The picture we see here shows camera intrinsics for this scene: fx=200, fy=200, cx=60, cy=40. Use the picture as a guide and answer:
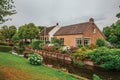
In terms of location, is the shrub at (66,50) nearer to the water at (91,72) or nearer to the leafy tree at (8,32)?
the water at (91,72)

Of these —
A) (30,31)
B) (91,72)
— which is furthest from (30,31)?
(91,72)

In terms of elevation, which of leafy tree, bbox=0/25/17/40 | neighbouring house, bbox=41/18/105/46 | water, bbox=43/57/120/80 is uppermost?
leafy tree, bbox=0/25/17/40

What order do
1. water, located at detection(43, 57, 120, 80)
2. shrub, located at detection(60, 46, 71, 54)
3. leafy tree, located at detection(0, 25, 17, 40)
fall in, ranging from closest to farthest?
water, located at detection(43, 57, 120, 80) → shrub, located at detection(60, 46, 71, 54) → leafy tree, located at detection(0, 25, 17, 40)

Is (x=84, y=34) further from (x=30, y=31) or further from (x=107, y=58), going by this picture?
(x=30, y=31)

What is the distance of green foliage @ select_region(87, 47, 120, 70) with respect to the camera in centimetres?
2339

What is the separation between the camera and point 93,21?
47.1m

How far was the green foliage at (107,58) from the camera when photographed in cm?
2339

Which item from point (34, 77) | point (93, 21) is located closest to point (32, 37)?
point (93, 21)

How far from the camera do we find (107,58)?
965 inches

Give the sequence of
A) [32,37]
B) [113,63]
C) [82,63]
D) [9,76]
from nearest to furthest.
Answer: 1. [9,76]
2. [113,63]
3. [82,63]
4. [32,37]

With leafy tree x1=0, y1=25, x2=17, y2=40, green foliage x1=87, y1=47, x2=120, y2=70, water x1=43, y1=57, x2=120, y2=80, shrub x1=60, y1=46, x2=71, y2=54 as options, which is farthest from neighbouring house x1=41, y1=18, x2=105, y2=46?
A: leafy tree x1=0, y1=25, x2=17, y2=40

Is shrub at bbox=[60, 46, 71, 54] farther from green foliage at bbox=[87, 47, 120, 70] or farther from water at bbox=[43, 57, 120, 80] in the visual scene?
water at bbox=[43, 57, 120, 80]

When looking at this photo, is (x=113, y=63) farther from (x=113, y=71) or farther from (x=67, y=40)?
(x=67, y=40)

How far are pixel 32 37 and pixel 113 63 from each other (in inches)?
1835
